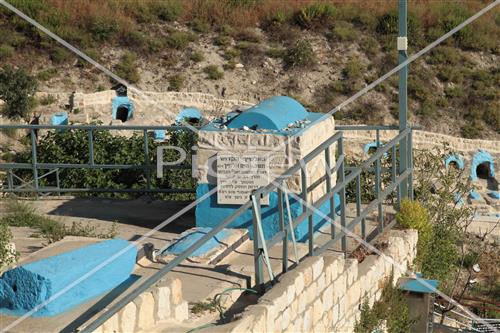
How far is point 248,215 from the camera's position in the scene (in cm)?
970

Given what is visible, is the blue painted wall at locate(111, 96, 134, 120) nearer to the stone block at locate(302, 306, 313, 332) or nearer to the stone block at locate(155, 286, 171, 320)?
the stone block at locate(302, 306, 313, 332)

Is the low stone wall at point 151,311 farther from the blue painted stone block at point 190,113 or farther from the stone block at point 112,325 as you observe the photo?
the blue painted stone block at point 190,113

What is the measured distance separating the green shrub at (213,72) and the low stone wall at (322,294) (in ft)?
97.3

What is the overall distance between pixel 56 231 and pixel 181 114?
2506 centimetres

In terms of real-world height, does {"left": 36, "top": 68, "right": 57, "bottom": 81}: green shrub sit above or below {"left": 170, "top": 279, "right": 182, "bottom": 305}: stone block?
above

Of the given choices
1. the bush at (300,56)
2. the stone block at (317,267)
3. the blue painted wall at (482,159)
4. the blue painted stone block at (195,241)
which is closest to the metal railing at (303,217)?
the stone block at (317,267)

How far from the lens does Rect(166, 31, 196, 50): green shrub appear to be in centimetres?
4078

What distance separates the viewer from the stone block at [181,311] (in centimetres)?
685

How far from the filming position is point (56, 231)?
992 cm

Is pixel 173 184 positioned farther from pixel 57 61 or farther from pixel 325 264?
pixel 57 61

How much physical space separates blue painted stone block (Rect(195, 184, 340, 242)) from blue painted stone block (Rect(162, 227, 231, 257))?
0.26 meters

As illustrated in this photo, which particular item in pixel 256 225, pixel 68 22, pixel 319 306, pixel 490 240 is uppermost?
pixel 68 22

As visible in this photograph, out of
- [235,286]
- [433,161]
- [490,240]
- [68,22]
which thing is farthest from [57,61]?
[235,286]

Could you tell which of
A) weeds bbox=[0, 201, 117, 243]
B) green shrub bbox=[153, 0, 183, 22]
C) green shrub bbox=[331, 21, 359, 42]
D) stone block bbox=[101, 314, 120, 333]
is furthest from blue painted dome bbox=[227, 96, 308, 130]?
green shrub bbox=[153, 0, 183, 22]
